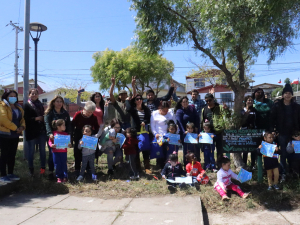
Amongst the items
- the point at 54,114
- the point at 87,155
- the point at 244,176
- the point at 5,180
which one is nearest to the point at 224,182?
the point at 244,176

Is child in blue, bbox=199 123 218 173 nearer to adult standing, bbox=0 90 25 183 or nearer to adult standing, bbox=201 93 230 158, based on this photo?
adult standing, bbox=201 93 230 158

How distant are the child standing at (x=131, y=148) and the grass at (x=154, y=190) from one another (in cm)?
25

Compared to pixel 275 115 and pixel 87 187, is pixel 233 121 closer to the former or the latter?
pixel 275 115

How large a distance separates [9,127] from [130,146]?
2595mm

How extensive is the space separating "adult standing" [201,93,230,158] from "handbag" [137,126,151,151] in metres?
1.55

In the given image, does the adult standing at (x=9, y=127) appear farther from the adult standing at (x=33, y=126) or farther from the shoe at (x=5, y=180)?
the adult standing at (x=33, y=126)

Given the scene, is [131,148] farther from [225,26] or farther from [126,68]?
[126,68]

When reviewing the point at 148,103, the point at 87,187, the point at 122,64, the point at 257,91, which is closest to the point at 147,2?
the point at 148,103

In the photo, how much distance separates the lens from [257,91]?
6410 millimetres

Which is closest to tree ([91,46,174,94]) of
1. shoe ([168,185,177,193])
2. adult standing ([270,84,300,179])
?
adult standing ([270,84,300,179])

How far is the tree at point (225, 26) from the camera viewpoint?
4.73 metres

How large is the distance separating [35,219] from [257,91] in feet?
18.0

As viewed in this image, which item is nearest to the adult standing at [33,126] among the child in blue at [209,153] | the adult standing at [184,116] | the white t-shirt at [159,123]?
the white t-shirt at [159,123]

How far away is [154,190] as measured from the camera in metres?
5.26
